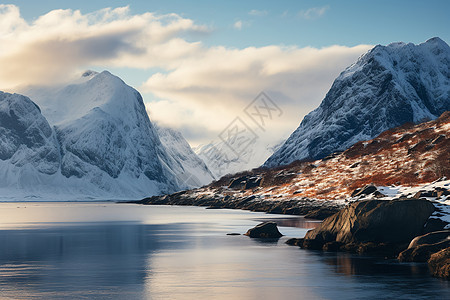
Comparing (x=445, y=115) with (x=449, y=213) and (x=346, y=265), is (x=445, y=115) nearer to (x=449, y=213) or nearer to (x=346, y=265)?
(x=449, y=213)

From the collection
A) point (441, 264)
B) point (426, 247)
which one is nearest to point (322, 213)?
point (426, 247)

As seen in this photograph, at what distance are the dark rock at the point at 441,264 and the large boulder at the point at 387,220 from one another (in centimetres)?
1388

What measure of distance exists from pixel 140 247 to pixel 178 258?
12424 mm

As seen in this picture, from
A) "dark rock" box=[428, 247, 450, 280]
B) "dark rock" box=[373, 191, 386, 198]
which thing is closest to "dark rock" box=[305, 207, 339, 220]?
"dark rock" box=[373, 191, 386, 198]

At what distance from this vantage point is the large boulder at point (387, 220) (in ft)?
189

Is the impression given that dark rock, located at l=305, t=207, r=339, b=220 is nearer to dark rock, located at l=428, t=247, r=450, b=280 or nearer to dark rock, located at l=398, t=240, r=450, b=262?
dark rock, located at l=398, t=240, r=450, b=262

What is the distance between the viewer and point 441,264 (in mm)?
42344

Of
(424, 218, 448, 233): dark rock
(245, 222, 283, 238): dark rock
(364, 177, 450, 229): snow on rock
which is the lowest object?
(245, 222, 283, 238): dark rock

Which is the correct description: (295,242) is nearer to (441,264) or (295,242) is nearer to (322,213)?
(441,264)

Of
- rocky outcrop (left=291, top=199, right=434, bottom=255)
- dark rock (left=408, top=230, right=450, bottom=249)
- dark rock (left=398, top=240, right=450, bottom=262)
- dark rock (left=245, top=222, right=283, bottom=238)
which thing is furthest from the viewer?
dark rock (left=245, top=222, right=283, bottom=238)

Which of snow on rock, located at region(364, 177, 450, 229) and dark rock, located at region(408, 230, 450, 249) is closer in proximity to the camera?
dark rock, located at region(408, 230, 450, 249)

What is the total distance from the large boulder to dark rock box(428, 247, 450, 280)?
Result: 13.9 m

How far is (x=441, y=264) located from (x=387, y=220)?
15562 millimetres

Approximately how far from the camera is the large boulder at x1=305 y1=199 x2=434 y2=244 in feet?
189
